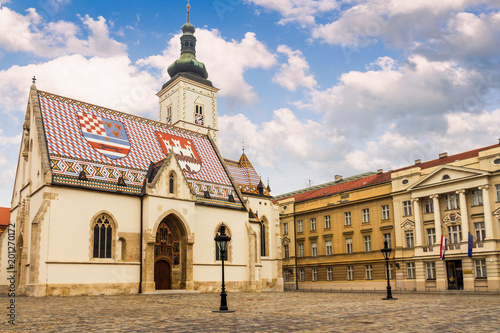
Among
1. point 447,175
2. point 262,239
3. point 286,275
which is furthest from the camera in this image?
point 286,275

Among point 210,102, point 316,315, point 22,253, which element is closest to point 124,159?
point 22,253

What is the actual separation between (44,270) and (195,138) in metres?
19.4

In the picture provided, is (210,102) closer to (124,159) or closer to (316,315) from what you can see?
(124,159)

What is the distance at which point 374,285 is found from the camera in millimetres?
45312

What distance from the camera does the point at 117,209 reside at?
104ft

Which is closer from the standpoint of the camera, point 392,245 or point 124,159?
point 124,159

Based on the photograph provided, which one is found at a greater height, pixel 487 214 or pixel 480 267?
pixel 487 214

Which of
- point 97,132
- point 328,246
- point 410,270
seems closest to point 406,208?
point 410,270

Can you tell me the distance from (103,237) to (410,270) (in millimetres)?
28366

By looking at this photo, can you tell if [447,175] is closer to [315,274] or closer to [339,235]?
[339,235]

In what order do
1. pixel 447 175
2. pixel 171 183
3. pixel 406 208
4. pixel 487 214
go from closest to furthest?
pixel 171 183 < pixel 487 214 < pixel 447 175 < pixel 406 208

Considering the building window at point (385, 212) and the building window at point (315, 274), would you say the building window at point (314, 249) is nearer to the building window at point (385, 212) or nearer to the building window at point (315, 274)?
the building window at point (315, 274)

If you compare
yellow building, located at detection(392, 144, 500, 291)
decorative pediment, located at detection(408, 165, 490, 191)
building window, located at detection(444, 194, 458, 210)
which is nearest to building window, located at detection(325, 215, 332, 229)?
yellow building, located at detection(392, 144, 500, 291)

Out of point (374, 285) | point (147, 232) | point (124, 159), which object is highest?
point (124, 159)
